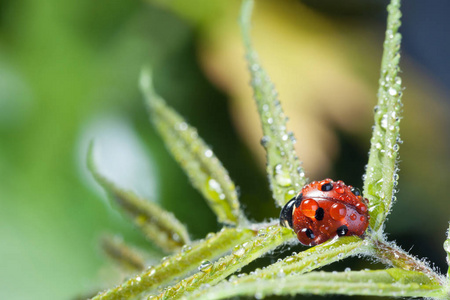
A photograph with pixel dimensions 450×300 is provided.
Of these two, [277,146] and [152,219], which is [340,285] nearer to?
[277,146]

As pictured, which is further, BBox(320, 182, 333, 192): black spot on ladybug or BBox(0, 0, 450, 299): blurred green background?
BBox(0, 0, 450, 299): blurred green background

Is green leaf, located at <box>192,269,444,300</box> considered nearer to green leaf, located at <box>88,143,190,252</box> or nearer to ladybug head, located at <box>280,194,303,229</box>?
ladybug head, located at <box>280,194,303,229</box>

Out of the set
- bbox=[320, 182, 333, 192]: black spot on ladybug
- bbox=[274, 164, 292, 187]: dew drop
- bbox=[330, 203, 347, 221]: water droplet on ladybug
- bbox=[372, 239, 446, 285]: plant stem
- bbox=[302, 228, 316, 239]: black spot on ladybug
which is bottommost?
bbox=[372, 239, 446, 285]: plant stem

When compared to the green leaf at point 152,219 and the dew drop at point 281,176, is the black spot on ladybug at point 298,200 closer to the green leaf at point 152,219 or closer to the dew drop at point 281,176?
the dew drop at point 281,176

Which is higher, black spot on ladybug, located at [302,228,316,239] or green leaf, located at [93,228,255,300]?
green leaf, located at [93,228,255,300]

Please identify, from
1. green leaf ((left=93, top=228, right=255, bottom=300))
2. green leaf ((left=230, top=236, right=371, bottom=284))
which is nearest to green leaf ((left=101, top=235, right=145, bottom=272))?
green leaf ((left=93, top=228, right=255, bottom=300))

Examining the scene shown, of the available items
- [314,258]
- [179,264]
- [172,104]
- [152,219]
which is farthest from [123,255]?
[172,104]

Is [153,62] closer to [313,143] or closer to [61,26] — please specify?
[61,26]
